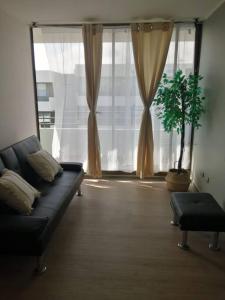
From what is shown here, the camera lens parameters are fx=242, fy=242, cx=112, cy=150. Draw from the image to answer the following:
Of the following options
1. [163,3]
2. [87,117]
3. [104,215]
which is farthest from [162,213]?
[163,3]

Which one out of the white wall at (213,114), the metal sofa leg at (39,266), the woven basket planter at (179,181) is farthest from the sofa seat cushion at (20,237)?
the woven basket planter at (179,181)

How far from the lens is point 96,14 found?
321cm

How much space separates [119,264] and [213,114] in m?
2.10

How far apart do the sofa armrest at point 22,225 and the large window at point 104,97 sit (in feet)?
7.31

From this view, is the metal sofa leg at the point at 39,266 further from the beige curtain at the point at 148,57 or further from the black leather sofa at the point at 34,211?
the beige curtain at the point at 148,57

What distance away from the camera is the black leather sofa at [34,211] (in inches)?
71.4

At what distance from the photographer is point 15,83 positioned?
3.29 meters

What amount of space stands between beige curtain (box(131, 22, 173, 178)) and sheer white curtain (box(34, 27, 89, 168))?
871 mm

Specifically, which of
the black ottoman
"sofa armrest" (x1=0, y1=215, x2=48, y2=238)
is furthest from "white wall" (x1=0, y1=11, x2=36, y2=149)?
the black ottoman

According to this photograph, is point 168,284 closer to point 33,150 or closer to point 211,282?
point 211,282

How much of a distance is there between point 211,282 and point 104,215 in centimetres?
138

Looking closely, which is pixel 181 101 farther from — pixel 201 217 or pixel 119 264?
pixel 119 264

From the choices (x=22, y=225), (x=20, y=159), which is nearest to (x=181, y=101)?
(x=20, y=159)

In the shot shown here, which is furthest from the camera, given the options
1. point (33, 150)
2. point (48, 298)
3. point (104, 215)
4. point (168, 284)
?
point (33, 150)
